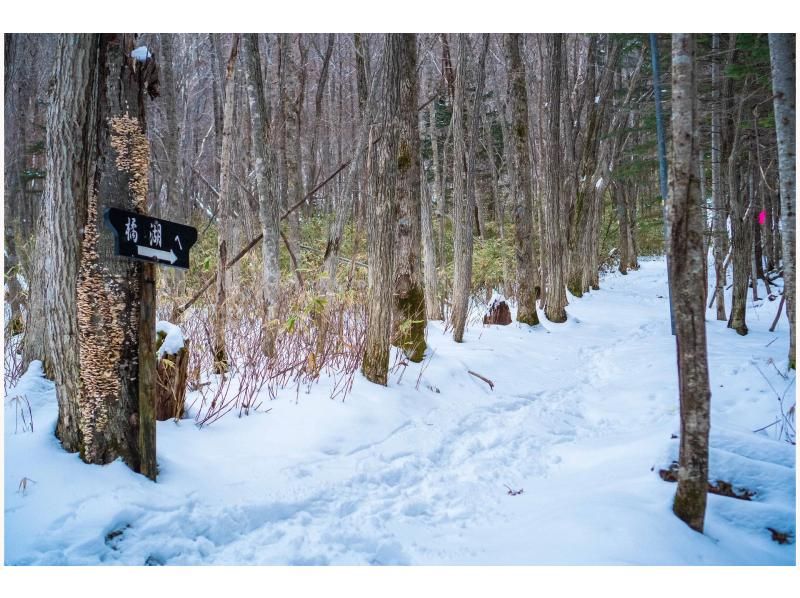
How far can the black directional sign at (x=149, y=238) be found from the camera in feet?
7.32

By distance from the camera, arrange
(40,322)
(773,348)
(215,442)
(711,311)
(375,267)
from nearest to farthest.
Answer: (215,442) < (40,322) < (375,267) < (773,348) < (711,311)

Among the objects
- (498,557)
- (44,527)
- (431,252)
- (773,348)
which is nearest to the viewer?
(44,527)

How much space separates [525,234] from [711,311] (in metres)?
4.74

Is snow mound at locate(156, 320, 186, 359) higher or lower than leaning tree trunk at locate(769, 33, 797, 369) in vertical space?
lower

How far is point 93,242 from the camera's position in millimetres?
2311

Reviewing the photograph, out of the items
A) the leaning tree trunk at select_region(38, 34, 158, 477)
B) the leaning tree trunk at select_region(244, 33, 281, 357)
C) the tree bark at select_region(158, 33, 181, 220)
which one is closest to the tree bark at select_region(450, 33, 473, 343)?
the leaning tree trunk at select_region(244, 33, 281, 357)

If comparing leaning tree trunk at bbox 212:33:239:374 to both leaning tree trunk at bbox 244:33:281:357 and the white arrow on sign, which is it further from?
the white arrow on sign

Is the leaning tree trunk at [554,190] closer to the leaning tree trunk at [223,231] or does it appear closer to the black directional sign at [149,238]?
the leaning tree trunk at [223,231]

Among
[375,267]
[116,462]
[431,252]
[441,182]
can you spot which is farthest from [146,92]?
[441,182]

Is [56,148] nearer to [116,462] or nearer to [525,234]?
[116,462]

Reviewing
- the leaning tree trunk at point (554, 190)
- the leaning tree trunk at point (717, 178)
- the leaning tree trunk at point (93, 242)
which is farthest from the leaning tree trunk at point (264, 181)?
the leaning tree trunk at point (554, 190)

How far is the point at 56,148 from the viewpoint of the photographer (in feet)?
7.50

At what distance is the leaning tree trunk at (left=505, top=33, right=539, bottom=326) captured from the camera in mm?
8875

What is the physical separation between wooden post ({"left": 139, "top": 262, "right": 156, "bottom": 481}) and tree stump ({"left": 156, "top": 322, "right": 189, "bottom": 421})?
59 centimetres
